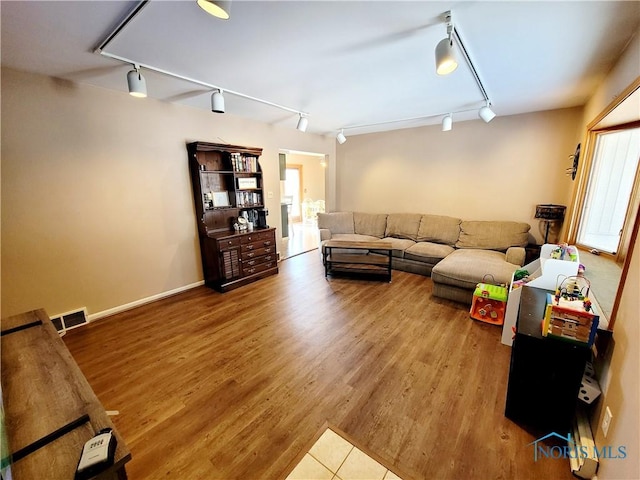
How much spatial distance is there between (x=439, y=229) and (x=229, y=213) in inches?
139

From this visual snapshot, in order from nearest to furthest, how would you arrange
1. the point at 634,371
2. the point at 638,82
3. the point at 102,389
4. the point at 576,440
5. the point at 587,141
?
the point at 634,371
the point at 576,440
the point at 638,82
the point at 102,389
the point at 587,141

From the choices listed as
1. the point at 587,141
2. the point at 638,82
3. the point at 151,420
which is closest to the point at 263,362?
the point at 151,420

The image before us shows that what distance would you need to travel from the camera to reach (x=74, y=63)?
2178mm

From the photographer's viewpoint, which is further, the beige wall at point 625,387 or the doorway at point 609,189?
the doorway at point 609,189

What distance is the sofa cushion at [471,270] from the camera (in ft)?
9.87

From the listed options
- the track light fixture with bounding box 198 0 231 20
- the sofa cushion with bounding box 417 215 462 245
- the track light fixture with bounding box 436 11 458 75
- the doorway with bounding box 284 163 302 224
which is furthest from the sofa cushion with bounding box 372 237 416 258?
the doorway with bounding box 284 163 302 224

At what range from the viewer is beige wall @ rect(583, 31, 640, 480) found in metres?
1.01

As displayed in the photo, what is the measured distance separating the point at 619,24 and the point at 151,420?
3983 mm

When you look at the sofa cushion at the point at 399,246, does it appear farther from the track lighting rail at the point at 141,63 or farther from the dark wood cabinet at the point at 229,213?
the track lighting rail at the point at 141,63

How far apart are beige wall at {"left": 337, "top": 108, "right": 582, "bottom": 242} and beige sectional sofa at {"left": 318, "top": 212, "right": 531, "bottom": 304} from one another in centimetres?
37

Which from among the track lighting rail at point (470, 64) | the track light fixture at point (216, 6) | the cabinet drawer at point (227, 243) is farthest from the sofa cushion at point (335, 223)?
the track light fixture at point (216, 6)

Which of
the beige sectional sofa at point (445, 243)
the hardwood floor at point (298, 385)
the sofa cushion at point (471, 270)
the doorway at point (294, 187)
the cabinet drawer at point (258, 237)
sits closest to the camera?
the hardwood floor at point (298, 385)

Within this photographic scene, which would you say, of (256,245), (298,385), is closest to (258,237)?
(256,245)

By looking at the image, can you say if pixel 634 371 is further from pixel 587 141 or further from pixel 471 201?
pixel 471 201
